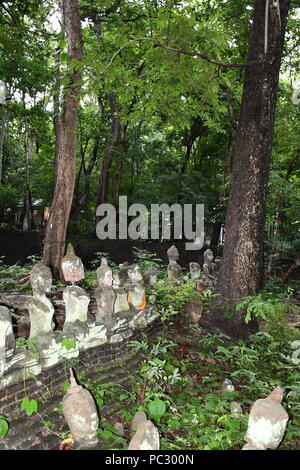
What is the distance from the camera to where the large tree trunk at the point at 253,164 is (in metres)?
5.66

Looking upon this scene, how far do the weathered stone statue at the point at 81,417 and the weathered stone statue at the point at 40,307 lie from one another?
0.84 m

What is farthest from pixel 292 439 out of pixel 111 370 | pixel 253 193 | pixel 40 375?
pixel 253 193

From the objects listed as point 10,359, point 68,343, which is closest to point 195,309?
point 68,343

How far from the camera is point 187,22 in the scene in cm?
616

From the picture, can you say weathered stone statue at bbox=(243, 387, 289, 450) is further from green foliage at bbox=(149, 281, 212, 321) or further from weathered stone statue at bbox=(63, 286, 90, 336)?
green foliage at bbox=(149, 281, 212, 321)

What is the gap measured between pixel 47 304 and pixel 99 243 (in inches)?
481

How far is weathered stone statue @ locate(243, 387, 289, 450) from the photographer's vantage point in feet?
8.98

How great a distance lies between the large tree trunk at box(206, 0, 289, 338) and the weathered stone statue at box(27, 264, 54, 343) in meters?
3.27

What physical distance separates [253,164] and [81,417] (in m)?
4.58

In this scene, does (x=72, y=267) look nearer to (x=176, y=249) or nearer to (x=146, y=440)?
(x=146, y=440)

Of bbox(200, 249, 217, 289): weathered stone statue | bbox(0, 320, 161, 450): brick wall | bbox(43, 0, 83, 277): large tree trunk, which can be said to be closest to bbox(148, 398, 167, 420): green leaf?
bbox(0, 320, 161, 450): brick wall

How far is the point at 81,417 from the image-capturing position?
2.92 meters

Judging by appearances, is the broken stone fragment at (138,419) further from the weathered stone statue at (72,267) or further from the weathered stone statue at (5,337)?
the weathered stone statue at (72,267)

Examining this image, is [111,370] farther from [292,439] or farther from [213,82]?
[213,82]
